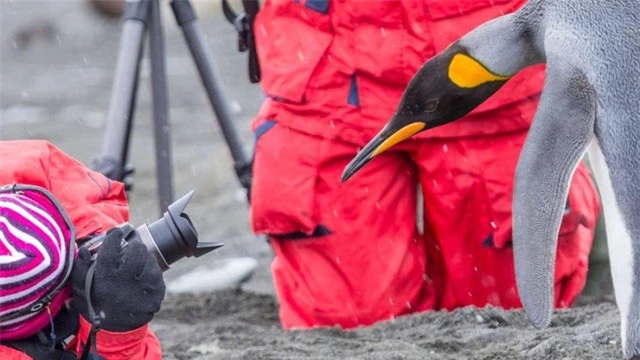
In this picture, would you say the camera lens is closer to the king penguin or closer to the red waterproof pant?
the king penguin

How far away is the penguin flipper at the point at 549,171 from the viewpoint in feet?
5.47

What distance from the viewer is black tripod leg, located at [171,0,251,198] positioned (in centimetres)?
281

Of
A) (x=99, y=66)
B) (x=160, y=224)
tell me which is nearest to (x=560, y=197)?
(x=160, y=224)

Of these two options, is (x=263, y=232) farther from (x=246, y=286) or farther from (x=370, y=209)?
(x=246, y=286)

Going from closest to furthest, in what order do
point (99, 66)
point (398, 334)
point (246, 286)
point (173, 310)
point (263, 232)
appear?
point (398, 334), point (263, 232), point (173, 310), point (246, 286), point (99, 66)

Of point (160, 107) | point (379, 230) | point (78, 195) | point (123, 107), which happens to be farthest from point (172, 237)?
point (160, 107)

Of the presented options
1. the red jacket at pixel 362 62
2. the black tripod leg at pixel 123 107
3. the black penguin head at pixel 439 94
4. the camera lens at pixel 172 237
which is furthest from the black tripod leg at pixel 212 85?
the camera lens at pixel 172 237

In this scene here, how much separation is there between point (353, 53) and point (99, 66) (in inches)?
245

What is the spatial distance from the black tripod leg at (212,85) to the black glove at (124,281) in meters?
1.21

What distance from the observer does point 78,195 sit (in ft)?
5.97

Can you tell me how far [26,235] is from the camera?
160cm

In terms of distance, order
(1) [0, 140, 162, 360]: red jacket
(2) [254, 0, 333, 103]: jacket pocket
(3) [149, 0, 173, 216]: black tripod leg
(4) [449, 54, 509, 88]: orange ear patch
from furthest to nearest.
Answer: (3) [149, 0, 173, 216]: black tripod leg → (2) [254, 0, 333, 103]: jacket pocket → (4) [449, 54, 509, 88]: orange ear patch → (1) [0, 140, 162, 360]: red jacket

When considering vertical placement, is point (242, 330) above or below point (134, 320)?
below

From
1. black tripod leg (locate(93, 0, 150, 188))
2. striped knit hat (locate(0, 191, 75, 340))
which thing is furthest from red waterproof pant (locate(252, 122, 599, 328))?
striped knit hat (locate(0, 191, 75, 340))
